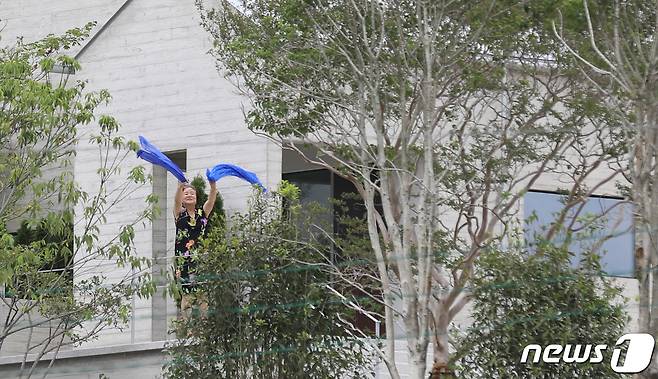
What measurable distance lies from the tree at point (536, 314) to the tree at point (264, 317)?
4.32 ft

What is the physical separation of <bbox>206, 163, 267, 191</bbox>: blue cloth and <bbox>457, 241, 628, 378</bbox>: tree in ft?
21.3

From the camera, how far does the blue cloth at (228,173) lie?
18.8 m

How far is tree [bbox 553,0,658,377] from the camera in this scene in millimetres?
12352

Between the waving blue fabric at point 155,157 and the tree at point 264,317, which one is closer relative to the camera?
the tree at point 264,317

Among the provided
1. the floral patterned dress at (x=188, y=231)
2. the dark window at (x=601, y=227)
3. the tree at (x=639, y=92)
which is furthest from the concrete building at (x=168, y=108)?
the tree at (x=639, y=92)

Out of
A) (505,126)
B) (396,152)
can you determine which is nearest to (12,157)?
(396,152)

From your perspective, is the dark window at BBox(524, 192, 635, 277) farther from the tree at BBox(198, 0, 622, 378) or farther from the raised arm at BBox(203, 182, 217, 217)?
the raised arm at BBox(203, 182, 217, 217)

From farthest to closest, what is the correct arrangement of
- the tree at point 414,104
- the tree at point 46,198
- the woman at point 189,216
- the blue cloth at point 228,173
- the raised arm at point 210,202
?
the blue cloth at point 228,173
the raised arm at point 210,202
the woman at point 189,216
the tree at point 46,198
the tree at point 414,104

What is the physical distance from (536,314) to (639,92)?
2.18 metres

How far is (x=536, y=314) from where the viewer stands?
41.0 feet

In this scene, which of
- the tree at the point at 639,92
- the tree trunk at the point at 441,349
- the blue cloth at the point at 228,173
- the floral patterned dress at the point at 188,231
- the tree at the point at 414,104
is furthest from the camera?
the blue cloth at the point at 228,173

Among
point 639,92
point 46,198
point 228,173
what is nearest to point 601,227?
point 639,92

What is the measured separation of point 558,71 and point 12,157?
6.49 m

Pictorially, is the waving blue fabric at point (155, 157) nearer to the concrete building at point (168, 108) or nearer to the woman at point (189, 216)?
the woman at point (189, 216)
